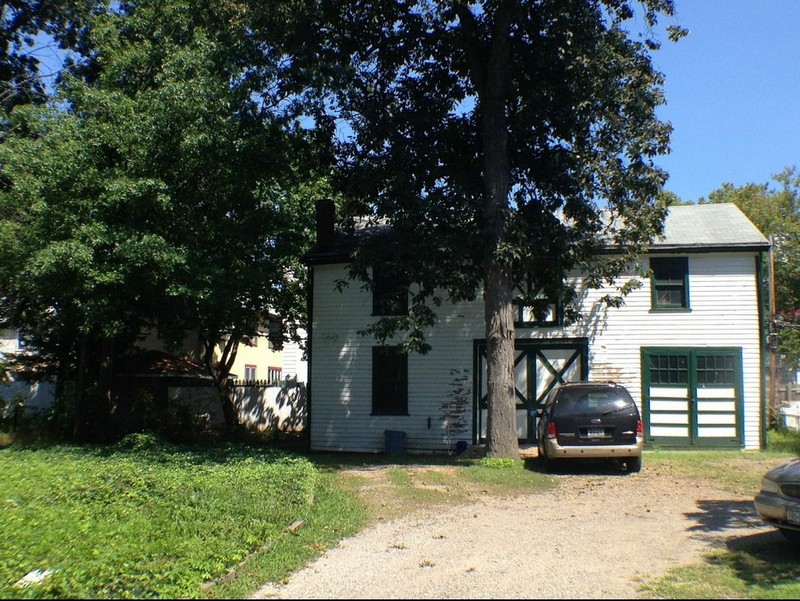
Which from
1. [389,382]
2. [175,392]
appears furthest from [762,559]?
[175,392]

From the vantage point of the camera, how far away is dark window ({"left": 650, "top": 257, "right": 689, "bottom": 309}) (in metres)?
18.4

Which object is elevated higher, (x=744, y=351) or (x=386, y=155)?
(x=386, y=155)

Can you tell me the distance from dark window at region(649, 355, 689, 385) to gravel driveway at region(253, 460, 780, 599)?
661 centimetres

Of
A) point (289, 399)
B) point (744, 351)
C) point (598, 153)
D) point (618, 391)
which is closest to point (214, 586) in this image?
point (618, 391)

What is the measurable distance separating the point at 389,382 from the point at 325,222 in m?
4.74

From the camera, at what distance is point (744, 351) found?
59.1ft

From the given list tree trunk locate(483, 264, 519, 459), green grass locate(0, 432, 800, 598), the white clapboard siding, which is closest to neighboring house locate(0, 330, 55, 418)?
green grass locate(0, 432, 800, 598)

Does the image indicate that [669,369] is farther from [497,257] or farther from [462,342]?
[497,257]

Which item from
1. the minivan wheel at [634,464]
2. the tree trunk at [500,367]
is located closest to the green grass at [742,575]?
the minivan wheel at [634,464]

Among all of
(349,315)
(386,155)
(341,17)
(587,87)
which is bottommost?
(349,315)

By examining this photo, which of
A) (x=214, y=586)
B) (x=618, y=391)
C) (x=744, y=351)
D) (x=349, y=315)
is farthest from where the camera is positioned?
(x=349, y=315)

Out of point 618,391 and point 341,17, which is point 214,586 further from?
point 341,17

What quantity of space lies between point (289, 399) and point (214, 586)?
20748mm

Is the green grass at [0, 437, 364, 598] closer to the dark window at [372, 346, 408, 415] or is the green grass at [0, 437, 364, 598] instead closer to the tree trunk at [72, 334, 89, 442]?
the dark window at [372, 346, 408, 415]
